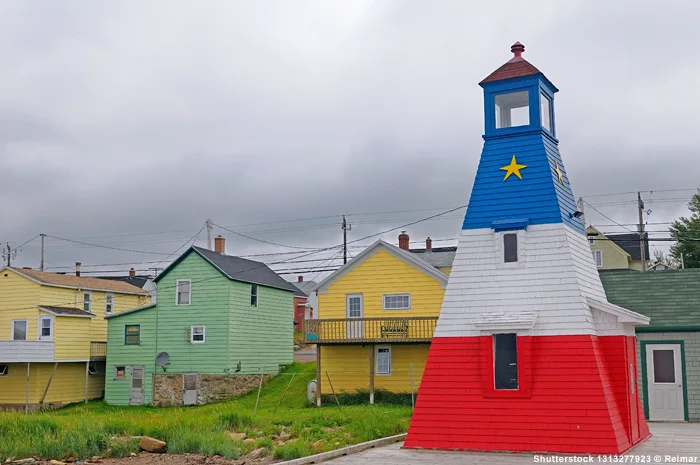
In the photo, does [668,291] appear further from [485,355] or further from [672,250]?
[672,250]

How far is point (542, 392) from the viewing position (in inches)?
672

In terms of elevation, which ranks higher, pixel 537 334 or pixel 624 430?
pixel 537 334

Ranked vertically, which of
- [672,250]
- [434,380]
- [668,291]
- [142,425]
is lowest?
[142,425]

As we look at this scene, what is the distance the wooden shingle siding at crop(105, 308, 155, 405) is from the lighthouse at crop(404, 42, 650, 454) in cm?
2497

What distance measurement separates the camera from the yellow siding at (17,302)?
41.8 m

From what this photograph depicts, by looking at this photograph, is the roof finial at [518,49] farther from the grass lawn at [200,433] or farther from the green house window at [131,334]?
the green house window at [131,334]

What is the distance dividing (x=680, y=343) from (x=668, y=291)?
6.42ft

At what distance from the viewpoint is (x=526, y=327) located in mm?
17266

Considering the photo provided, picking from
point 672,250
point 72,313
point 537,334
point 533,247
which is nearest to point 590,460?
point 537,334

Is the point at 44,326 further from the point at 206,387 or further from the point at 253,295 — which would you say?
the point at 253,295

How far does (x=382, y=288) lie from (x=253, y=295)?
9124 millimetres

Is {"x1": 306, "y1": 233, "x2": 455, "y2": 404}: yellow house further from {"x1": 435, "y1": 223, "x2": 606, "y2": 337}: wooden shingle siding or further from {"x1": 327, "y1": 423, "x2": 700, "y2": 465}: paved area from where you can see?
{"x1": 327, "y1": 423, "x2": 700, "y2": 465}: paved area

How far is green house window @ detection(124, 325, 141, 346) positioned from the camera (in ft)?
134

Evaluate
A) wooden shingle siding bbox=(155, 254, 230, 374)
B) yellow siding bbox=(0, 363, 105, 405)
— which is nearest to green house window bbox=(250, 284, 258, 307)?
wooden shingle siding bbox=(155, 254, 230, 374)
